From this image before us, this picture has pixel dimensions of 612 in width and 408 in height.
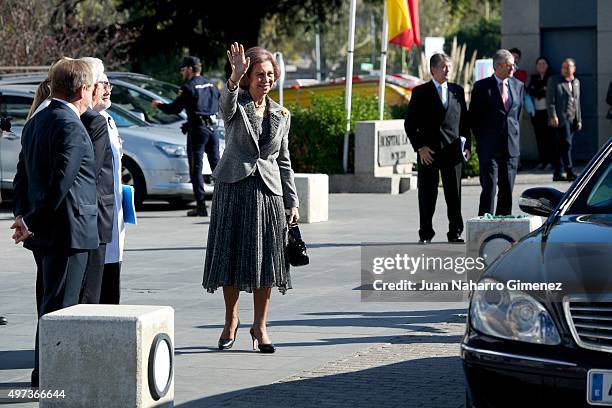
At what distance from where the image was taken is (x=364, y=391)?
7043 mm

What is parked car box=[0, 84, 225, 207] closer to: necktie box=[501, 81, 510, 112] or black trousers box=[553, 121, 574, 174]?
necktie box=[501, 81, 510, 112]

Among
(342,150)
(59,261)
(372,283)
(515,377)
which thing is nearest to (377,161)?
(342,150)

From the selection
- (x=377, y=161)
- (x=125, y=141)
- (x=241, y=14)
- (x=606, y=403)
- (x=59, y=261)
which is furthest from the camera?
(x=241, y=14)

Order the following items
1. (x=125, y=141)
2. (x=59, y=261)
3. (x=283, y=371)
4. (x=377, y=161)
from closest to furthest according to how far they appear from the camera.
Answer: (x=59, y=261), (x=283, y=371), (x=125, y=141), (x=377, y=161)

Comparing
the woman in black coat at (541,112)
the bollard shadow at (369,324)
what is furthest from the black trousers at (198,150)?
the woman in black coat at (541,112)

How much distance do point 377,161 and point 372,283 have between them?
8.41 metres

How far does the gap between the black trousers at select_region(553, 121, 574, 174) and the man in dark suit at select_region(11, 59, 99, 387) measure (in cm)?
1379

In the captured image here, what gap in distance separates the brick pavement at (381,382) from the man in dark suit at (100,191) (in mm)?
1144

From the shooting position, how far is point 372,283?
11.0 metres

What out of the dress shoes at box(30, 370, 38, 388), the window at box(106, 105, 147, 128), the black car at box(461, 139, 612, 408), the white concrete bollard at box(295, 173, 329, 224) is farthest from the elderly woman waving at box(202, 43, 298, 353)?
the window at box(106, 105, 147, 128)

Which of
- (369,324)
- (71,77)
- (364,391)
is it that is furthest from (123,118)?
(364,391)

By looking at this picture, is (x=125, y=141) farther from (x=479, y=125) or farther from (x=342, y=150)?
(x=479, y=125)

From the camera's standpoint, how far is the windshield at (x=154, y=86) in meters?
18.7

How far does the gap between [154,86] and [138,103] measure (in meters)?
0.98
